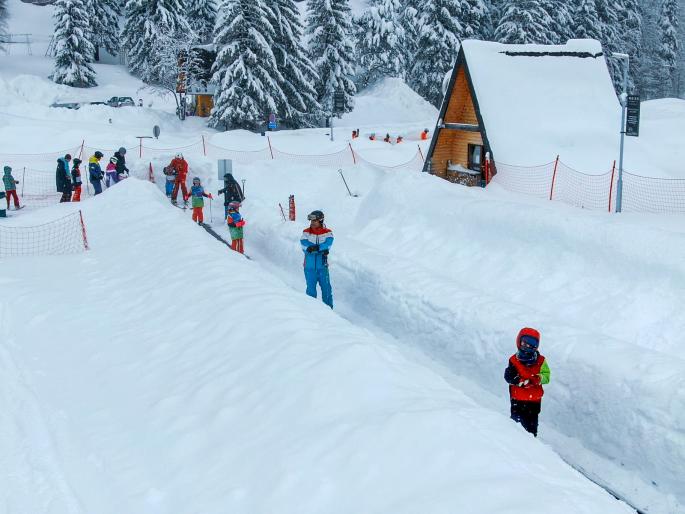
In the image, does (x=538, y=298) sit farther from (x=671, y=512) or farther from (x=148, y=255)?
(x=148, y=255)

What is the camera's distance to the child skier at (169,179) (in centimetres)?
2006

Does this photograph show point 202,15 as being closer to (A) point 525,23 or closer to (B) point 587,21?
(A) point 525,23

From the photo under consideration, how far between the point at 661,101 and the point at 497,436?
3653 centimetres

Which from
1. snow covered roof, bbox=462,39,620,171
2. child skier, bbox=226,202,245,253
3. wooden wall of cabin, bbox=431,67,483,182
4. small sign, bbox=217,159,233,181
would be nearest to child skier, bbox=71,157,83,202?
small sign, bbox=217,159,233,181

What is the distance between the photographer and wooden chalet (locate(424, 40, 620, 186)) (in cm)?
2011

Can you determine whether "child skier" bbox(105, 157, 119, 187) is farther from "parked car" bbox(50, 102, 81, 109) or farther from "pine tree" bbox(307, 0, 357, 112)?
"pine tree" bbox(307, 0, 357, 112)

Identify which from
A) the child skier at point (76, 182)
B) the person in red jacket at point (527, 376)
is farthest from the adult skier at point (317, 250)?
the child skier at point (76, 182)

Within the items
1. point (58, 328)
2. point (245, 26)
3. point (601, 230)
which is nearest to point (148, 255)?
point (58, 328)

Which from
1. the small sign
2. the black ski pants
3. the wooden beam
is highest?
the wooden beam

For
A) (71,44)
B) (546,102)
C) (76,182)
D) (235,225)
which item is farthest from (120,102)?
(235,225)

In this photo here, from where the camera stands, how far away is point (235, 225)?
47.9 feet

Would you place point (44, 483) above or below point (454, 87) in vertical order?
below

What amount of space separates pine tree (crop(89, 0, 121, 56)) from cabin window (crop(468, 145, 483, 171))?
35901mm

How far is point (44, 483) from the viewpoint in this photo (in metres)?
5.57
